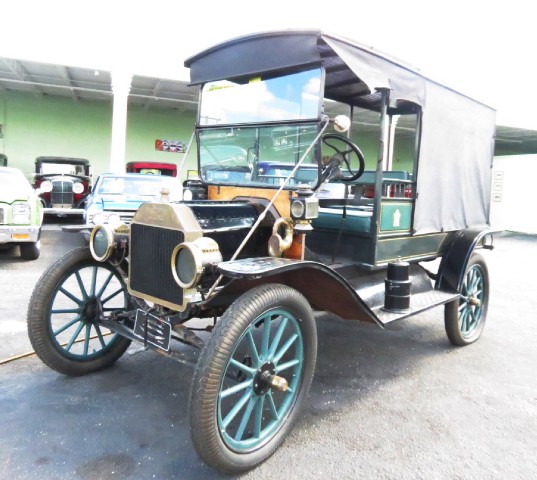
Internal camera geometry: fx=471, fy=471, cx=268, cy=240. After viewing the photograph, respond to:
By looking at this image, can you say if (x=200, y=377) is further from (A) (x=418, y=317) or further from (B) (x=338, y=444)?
(A) (x=418, y=317)

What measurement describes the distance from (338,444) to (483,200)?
306 centimetres

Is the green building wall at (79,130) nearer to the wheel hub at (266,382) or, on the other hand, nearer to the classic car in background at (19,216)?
the classic car in background at (19,216)

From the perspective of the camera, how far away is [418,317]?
16.8ft

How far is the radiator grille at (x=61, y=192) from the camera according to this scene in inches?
448

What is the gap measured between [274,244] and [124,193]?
249 inches

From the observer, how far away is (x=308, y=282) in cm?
281

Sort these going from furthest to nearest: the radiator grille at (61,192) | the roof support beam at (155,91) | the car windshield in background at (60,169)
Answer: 1. the roof support beam at (155,91)
2. the car windshield in background at (60,169)
3. the radiator grille at (61,192)

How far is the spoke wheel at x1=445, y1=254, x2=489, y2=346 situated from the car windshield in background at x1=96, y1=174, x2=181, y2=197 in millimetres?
5607

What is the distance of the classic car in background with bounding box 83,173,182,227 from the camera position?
7.75 meters

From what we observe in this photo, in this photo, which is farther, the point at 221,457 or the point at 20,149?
the point at 20,149

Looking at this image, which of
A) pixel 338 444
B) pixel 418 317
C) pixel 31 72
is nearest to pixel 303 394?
pixel 338 444

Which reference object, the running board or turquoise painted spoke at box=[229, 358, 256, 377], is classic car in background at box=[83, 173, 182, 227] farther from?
turquoise painted spoke at box=[229, 358, 256, 377]

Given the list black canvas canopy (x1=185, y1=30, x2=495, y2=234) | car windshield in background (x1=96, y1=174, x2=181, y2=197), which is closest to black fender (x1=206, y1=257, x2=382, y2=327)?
black canvas canopy (x1=185, y1=30, x2=495, y2=234)

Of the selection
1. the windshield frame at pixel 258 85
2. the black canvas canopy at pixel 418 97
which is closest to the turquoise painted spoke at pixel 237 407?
the windshield frame at pixel 258 85
